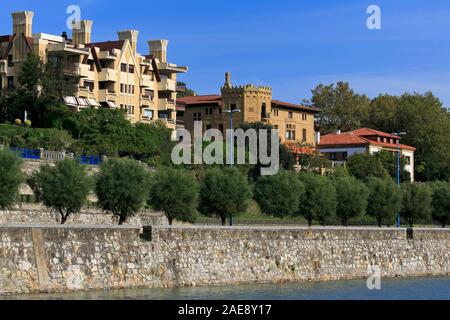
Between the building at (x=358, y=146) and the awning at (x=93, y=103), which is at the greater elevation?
the awning at (x=93, y=103)

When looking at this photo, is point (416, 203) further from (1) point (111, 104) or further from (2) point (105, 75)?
(2) point (105, 75)

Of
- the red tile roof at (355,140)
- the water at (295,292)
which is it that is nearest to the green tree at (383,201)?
the water at (295,292)

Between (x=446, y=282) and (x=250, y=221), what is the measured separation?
81.1 feet

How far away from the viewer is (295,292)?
5294cm

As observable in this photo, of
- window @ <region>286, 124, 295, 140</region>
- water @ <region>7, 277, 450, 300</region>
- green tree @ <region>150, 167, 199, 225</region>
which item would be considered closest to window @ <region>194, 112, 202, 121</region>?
window @ <region>286, 124, 295, 140</region>

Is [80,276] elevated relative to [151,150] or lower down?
lower down

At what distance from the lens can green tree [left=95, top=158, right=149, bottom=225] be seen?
6625cm

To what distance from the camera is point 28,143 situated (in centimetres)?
9312

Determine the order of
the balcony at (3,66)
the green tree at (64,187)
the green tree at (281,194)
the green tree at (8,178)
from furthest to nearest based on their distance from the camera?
1. the balcony at (3,66)
2. the green tree at (281,194)
3. the green tree at (64,187)
4. the green tree at (8,178)

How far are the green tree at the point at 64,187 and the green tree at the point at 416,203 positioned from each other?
108 ft

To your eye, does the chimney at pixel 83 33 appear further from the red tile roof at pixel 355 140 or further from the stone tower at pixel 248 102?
the red tile roof at pixel 355 140

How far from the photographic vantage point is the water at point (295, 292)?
4609 cm
